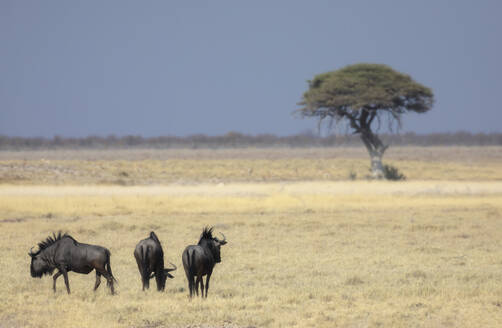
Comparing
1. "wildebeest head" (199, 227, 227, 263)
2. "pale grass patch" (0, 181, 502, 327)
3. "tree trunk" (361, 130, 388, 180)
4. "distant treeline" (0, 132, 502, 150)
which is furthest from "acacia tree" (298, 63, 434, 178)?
"distant treeline" (0, 132, 502, 150)

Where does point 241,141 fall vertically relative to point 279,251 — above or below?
above

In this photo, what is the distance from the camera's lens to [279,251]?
16.5 meters

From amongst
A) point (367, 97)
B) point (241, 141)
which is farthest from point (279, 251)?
point (241, 141)

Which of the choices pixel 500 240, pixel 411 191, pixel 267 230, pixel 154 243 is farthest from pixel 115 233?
pixel 411 191

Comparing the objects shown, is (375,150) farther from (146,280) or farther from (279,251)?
(146,280)

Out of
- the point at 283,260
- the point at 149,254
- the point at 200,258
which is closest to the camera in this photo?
the point at 200,258

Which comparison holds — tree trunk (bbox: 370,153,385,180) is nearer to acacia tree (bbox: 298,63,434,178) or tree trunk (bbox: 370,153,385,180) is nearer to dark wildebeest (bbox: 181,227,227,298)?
acacia tree (bbox: 298,63,434,178)

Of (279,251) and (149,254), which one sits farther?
(279,251)

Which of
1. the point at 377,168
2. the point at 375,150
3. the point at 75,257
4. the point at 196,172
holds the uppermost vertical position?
the point at 375,150

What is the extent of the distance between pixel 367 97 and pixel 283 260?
88.7 feet

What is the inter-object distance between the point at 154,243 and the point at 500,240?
11510 millimetres

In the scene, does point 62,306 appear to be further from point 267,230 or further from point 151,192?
point 151,192

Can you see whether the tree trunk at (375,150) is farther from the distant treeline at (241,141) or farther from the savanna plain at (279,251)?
the distant treeline at (241,141)

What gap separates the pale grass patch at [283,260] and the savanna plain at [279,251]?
0.04 m
